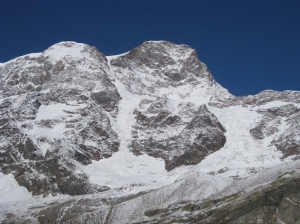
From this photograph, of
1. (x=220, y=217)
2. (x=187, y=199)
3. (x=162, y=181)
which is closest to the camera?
(x=220, y=217)

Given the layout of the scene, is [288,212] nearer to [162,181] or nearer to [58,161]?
[162,181]

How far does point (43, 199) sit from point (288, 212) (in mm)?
→ 98248

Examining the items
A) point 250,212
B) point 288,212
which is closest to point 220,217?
point 250,212

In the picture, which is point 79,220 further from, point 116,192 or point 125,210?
point 116,192

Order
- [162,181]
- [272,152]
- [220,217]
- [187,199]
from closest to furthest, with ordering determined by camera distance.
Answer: [220,217]
[187,199]
[162,181]
[272,152]

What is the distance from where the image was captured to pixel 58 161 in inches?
7111

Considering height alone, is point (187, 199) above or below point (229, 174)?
below

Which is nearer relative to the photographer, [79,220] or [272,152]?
[79,220]

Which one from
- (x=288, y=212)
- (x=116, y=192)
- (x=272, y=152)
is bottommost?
(x=288, y=212)

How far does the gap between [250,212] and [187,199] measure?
95.8 feet

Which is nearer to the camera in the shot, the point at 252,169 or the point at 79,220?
the point at 79,220

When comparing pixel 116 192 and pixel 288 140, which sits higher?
pixel 288 140

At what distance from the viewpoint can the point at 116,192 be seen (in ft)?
524

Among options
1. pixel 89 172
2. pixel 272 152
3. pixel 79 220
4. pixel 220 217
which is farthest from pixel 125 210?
pixel 272 152
